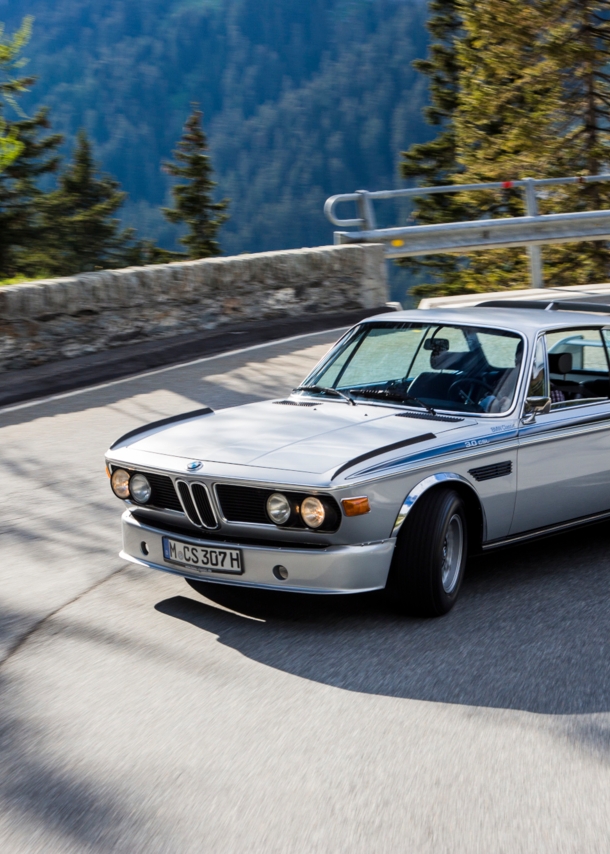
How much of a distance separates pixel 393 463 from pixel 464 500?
0.66 metres

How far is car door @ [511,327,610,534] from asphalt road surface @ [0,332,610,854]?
36cm

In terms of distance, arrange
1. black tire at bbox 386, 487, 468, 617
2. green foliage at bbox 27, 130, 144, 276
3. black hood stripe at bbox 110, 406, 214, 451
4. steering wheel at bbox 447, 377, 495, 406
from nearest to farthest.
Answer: black tire at bbox 386, 487, 468, 617
black hood stripe at bbox 110, 406, 214, 451
steering wheel at bbox 447, 377, 495, 406
green foliage at bbox 27, 130, 144, 276

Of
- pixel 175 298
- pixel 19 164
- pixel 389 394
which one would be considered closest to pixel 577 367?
pixel 389 394

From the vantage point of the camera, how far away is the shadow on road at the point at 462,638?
419 cm

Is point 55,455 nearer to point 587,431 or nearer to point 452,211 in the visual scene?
point 587,431

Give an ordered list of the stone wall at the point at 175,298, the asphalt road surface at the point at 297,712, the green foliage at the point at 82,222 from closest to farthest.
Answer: the asphalt road surface at the point at 297,712 → the stone wall at the point at 175,298 → the green foliage at the point at 82,222

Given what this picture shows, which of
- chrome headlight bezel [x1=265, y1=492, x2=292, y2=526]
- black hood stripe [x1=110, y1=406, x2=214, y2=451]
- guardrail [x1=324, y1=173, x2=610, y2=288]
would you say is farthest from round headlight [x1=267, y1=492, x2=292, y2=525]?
guardrail [x1=324, y1=173, x2=610, y2=288]

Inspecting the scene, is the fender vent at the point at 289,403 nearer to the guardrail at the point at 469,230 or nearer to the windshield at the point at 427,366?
the windshield at the point at 427,366

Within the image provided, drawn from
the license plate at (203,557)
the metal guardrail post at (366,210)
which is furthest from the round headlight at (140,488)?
the metal guardrail post at (366,210)

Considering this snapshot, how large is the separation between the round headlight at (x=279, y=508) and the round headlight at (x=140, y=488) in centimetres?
75

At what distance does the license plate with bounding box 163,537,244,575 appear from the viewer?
4828 millimetres

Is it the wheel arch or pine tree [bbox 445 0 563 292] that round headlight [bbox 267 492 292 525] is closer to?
the wheel arch

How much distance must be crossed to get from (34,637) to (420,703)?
183 cm

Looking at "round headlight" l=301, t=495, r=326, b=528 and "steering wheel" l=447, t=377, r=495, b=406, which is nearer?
"round headlight" l=301, t=495, r=326, b=528
